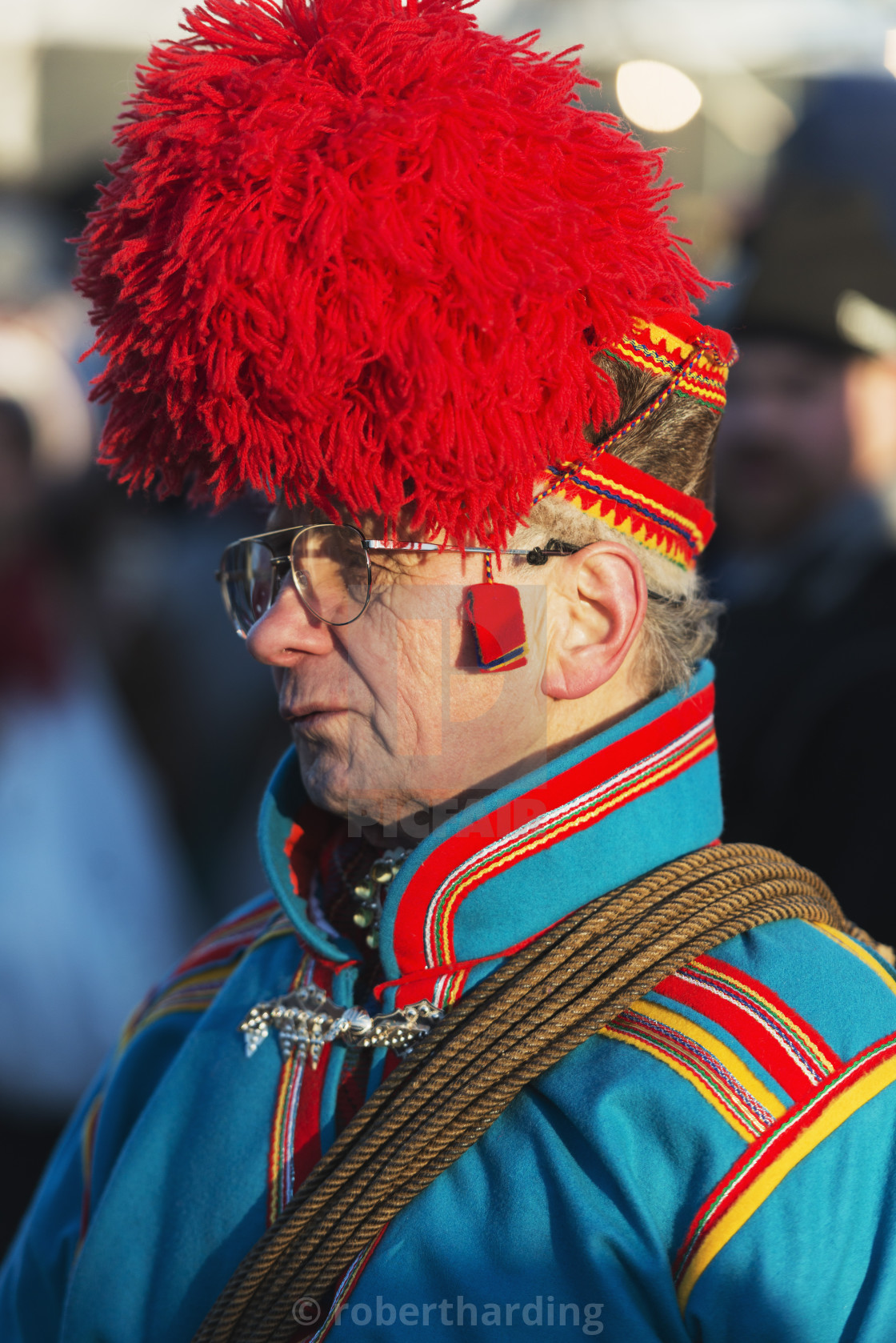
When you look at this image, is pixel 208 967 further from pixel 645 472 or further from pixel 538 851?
pixel 645 472

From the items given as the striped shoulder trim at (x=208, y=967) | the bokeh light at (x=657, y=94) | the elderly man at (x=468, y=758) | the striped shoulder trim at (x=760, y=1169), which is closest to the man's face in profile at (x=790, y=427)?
the bokeh light at (x=657, y=94)

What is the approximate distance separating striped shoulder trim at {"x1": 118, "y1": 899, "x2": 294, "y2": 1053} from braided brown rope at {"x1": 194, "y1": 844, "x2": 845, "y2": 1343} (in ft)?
1.39

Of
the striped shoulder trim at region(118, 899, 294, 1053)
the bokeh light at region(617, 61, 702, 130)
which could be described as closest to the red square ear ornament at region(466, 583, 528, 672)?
the striped shoulder trim at region(118, 899, 294, 1053)

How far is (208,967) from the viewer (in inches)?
73.3

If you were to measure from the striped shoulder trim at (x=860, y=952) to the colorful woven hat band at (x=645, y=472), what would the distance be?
51 cm

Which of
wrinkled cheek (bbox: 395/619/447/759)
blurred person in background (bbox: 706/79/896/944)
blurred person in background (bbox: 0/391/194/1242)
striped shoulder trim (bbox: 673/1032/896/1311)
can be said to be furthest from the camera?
blurred person in background (bbox: 0/391/194/1242)

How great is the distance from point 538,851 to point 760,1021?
1.02 feet

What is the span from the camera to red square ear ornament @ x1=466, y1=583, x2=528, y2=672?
4.69ft

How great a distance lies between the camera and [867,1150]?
1254mm

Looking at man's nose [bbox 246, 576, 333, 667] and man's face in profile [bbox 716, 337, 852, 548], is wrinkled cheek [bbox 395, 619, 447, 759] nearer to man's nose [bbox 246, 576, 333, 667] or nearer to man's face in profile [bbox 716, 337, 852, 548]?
man's nose [bbox 246, 576, 333, 667]

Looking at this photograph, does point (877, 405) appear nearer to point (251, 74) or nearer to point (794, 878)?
point (794, 878)

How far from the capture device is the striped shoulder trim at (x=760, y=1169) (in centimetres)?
122

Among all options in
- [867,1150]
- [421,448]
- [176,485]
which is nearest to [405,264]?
[421,448]

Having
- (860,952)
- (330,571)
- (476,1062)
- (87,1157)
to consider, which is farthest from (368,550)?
(87,1157)
